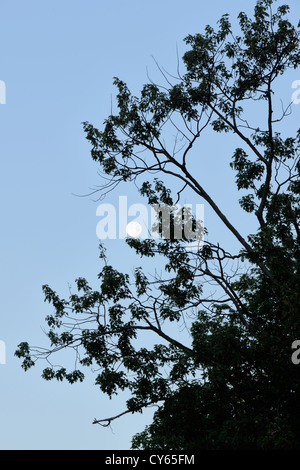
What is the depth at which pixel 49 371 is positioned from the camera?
1731 cm

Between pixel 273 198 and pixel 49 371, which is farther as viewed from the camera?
pixel 273 198

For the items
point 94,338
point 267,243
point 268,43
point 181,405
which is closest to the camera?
point 267,243

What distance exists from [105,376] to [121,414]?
99cm

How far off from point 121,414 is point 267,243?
19.0 ft

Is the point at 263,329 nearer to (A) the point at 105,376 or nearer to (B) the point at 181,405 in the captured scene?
(B) the point at 181,405

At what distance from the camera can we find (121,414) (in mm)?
16000

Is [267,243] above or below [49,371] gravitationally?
above

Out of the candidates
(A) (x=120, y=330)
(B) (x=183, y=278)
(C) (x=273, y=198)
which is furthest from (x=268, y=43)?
(A) (x=120, y=330)

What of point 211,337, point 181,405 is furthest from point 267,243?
point 181,405

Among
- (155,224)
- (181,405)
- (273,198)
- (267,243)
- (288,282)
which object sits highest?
(273,198)
